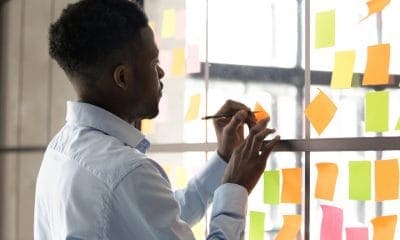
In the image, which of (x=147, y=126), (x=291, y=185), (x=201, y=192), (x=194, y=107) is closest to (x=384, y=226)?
(x=291, y=185)

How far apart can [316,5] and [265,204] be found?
0.60m

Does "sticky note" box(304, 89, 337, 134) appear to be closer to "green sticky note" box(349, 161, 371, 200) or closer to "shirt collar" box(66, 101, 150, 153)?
"green sticky note" box(349, 161, 371, 200)

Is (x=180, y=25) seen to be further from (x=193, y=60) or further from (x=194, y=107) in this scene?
(x=194, y=107)

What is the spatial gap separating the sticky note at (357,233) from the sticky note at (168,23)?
3.27ft

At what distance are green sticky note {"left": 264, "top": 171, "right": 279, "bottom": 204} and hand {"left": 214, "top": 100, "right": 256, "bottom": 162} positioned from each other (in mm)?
137

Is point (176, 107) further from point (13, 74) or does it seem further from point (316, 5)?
point (13, 74)

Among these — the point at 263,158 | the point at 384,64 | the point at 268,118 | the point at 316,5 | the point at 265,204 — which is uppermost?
the point at 316,5

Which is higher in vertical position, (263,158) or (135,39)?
(135,39)

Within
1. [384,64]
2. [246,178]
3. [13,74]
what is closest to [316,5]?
[384,64]

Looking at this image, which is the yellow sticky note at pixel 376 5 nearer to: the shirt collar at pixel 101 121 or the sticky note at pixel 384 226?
the sticky note at pixel 384 226

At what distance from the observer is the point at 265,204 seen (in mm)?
1736

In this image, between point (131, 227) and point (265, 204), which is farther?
point (265, 204)

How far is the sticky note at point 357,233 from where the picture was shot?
1.48 m

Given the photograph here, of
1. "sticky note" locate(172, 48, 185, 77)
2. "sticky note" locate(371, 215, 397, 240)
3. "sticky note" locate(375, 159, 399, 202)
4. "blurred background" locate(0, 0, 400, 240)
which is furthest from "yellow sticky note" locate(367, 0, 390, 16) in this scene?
"sticky note" locate(172, 48, 185, 77)
